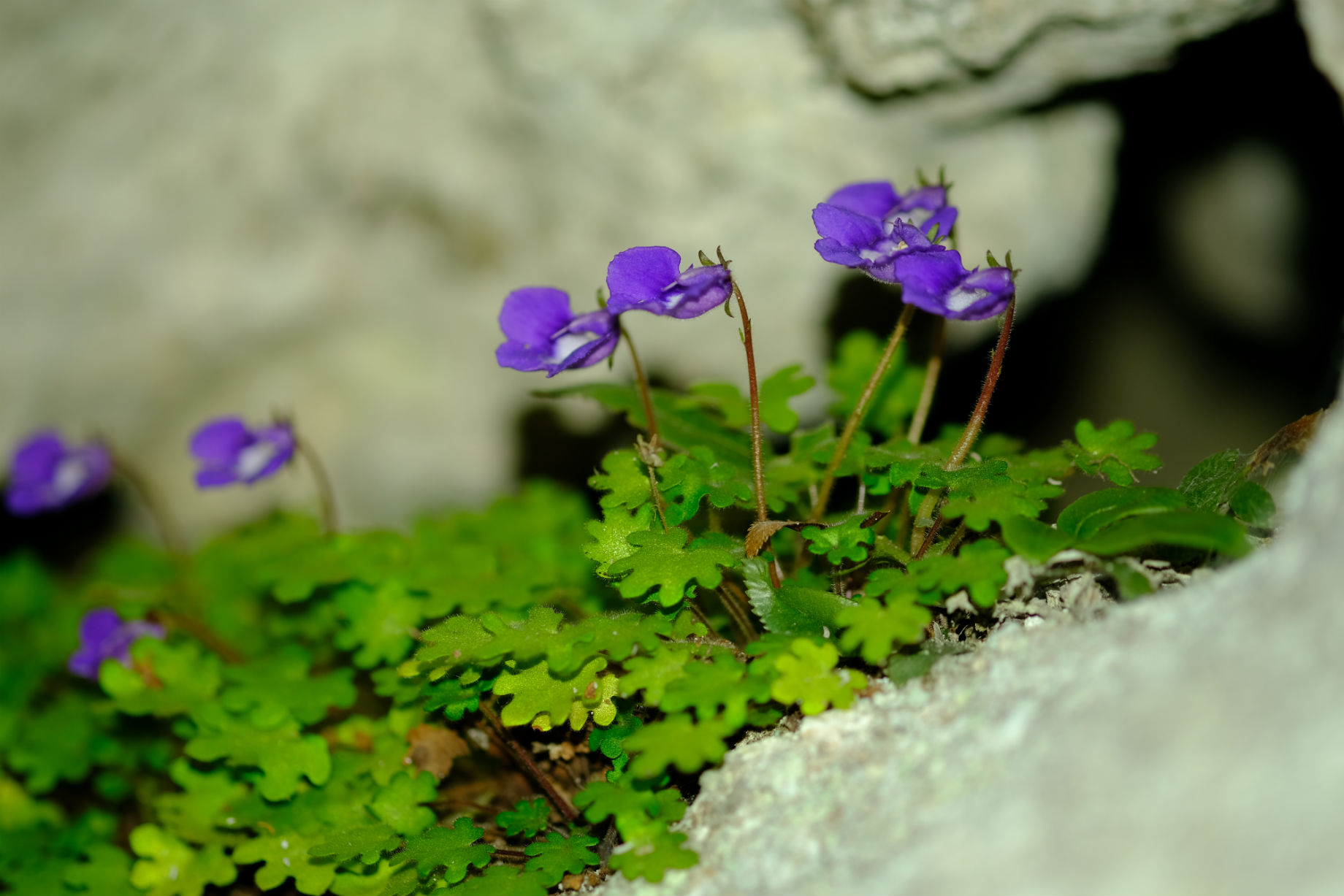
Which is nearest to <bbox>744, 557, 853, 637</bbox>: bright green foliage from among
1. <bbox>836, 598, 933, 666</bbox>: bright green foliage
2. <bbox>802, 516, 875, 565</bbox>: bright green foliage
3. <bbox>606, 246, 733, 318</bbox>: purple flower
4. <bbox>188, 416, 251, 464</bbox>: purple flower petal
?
<bbox>802, 516, 875, 565</bbox>: bright green foliage

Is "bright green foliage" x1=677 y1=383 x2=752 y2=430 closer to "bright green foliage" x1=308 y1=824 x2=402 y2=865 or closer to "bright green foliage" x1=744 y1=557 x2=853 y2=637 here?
"bright green foliage" x1=744 y1=557 x2=853 y2=637

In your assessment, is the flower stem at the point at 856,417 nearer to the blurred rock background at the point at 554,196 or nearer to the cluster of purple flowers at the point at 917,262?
the cluster of purple flowers at the point at 917,262

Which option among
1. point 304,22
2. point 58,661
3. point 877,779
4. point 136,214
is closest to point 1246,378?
point 877,779

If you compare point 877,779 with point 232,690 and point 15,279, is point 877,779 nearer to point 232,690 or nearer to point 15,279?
point 232,690

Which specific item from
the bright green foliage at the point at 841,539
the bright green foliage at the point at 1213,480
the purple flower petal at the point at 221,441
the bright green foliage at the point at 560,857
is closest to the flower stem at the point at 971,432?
the bright green foliage at the point at 841,539

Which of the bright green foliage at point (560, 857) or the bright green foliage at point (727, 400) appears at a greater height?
the bright green foliage at point (727, 400)
